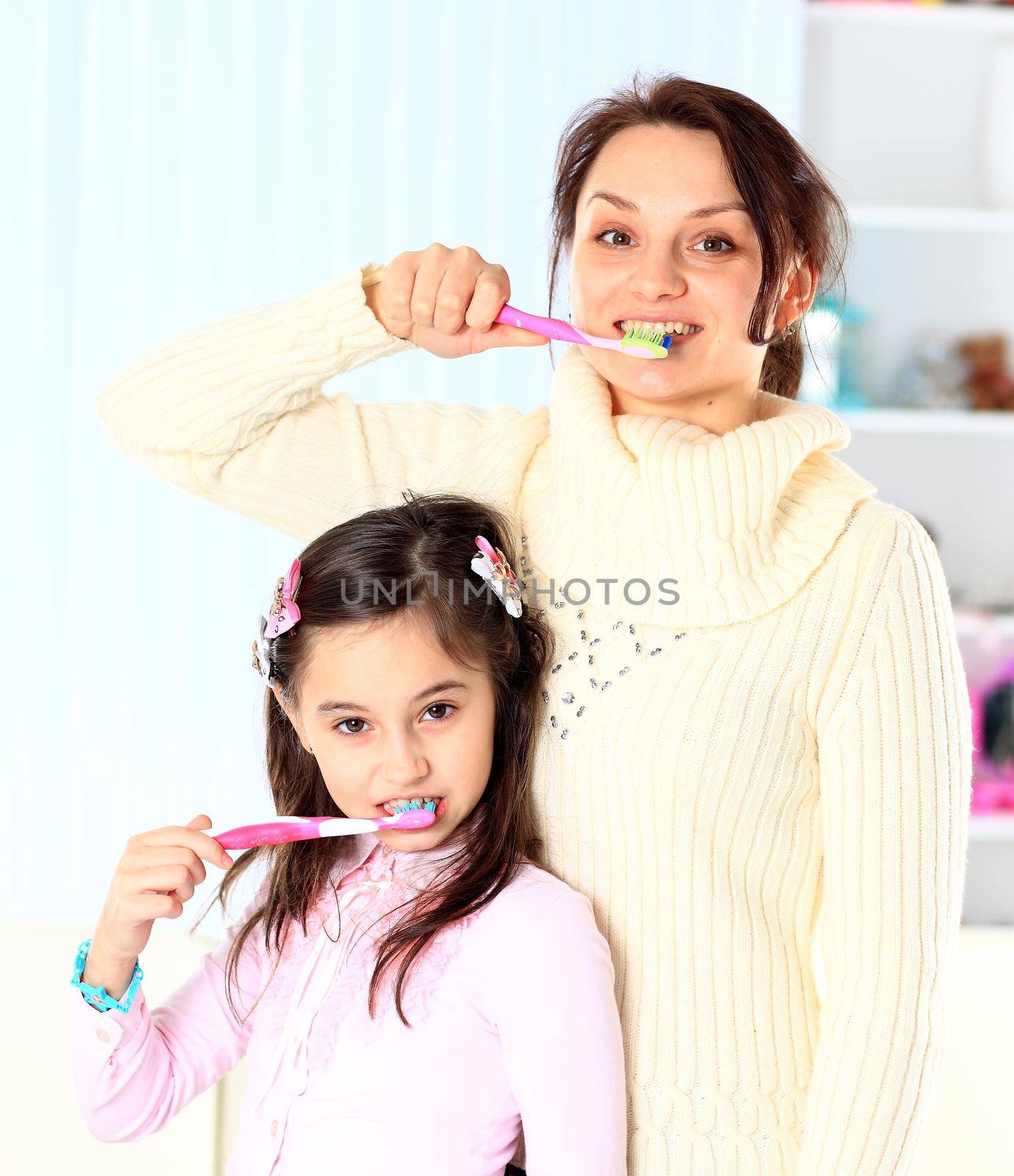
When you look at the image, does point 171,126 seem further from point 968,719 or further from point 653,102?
point 968,719

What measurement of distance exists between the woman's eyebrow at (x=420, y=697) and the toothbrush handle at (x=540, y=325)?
30 cm

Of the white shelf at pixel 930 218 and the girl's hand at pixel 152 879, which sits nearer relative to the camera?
the girl's hand at pixel 152 879

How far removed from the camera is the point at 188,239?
2613 mm

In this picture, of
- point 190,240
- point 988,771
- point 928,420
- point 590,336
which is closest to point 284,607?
point 590,336

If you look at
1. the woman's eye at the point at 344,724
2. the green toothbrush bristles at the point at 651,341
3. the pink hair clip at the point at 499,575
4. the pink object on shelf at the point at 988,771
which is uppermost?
the green toothbrush bristles at the point at 651,341

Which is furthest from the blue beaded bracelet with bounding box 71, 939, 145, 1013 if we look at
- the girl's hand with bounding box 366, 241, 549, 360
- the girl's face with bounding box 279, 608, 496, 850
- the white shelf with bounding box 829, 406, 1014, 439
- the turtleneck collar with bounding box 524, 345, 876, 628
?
the white shelf with bounding box 829, 406, 1014, 439

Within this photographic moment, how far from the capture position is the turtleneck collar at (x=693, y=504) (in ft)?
3.39

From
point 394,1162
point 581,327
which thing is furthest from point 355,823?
point 581,327

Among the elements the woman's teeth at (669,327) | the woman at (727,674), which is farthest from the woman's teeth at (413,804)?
the woman's teeth at (669,327)

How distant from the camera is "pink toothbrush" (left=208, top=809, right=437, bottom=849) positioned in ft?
3.40

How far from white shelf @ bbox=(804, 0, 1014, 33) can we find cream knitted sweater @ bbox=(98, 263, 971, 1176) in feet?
6.87

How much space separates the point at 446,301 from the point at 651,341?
0.57ft

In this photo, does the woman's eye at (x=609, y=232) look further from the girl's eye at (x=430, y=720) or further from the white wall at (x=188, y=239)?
the white wall at (x=188, y=239)

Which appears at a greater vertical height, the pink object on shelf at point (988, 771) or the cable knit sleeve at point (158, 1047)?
the cable knit sleeve at point (158, 1047)
